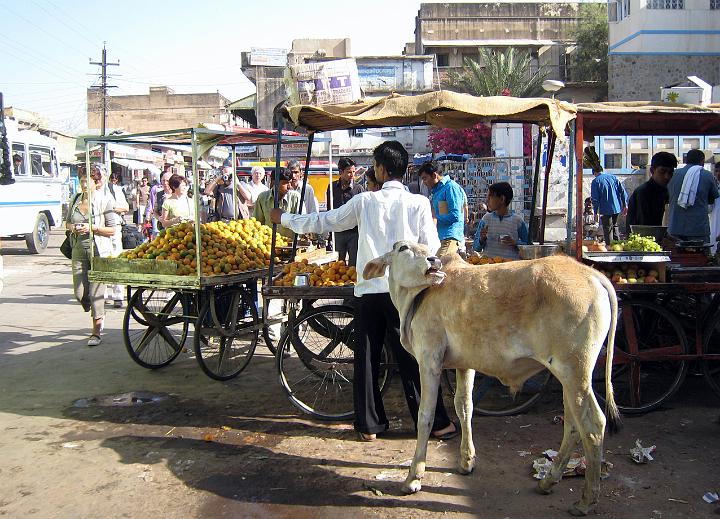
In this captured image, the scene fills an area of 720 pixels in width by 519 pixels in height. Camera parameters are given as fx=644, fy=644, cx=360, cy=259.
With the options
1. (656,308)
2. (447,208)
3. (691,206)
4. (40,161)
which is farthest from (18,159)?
(656,308)

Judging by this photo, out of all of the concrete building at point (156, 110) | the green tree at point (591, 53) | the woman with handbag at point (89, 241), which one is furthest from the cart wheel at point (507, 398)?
the concrete building at point (156, 110)

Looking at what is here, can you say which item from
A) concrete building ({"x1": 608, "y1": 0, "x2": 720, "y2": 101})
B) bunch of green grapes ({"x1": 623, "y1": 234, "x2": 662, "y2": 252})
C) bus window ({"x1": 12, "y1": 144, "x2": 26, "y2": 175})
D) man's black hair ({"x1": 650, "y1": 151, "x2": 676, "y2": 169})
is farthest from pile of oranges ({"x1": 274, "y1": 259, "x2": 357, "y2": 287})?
concrete building ({"x1": 608, "y1": 0, "x2": 720, "y2": 101})

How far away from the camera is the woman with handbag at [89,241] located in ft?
26.0

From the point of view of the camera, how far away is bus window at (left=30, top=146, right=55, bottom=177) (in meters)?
19.6

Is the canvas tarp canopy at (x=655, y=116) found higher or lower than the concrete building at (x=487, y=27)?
lower

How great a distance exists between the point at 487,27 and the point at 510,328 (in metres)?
42.8

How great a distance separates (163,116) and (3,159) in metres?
51.0

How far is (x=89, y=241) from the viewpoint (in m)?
7.89

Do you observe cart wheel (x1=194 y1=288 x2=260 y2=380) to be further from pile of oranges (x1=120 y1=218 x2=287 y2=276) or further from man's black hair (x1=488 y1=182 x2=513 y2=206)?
man's black hair (x1=488 y1=182 x2=513 y2=206)

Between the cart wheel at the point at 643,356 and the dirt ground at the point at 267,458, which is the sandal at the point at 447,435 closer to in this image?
the dirt ground at the point at 267,458

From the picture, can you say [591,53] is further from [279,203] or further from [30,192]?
[279,203]

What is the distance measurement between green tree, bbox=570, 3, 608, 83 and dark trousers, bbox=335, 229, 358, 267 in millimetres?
31719

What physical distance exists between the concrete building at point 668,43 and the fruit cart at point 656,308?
24.0 meters

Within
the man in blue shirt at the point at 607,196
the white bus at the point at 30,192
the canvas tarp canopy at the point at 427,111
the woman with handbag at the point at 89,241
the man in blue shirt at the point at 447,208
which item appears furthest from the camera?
the white bus at the point at 30,192
